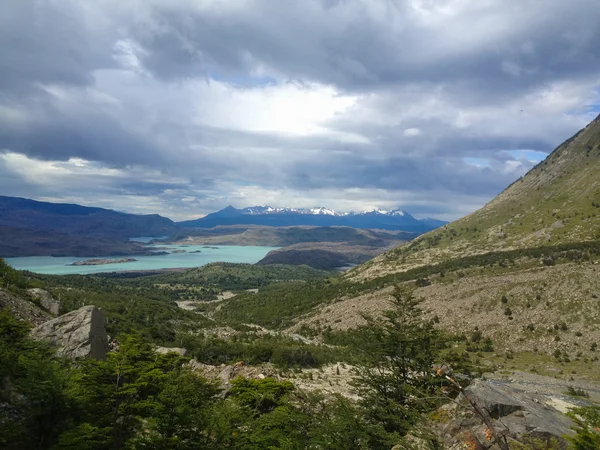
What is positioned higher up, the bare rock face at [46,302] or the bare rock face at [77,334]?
the bare rock face at [77,334]

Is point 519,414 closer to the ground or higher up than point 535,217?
closer to the ground

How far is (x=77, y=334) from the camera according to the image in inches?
671

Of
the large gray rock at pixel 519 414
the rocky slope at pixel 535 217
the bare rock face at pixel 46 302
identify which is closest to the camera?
the large gray rock at pixel 519 414

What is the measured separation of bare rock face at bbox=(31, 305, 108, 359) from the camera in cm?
Result: 1633

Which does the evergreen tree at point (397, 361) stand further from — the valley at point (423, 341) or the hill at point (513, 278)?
the hill at point (513, 278)

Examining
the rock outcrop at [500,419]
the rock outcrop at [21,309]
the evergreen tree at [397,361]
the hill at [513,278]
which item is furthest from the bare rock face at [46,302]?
the rock outcrop at [500,419]

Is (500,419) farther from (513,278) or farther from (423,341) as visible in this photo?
(513,278)

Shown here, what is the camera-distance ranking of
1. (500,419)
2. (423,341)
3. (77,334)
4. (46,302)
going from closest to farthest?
1. (500,419)
2. (423,341)
3. (77,334)
4. (46,302)

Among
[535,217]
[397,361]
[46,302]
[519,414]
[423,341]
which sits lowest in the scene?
[46,302]

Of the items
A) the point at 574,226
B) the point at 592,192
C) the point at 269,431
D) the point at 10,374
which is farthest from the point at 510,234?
the point at 10,374

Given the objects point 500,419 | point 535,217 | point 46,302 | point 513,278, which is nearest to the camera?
point 500,419

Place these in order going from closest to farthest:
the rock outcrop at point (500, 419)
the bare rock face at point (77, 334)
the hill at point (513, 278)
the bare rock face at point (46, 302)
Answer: the rock outcrop at point (500, 419) → the bare rock face at point (77, 334) → the bare rock face at point (46, 302) → the hill at point (513, 278)

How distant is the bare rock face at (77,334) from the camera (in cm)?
1633

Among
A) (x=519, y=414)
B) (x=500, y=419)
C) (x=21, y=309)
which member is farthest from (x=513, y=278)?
(x=21, y=309)
